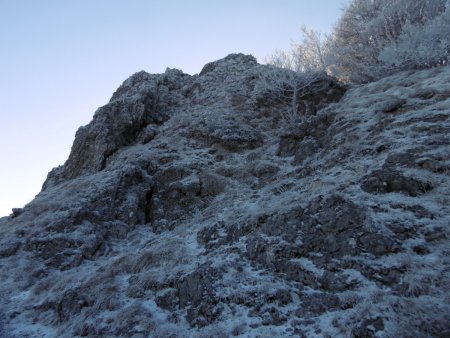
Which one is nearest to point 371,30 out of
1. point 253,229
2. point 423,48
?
point 423,48

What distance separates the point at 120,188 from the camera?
15.7 metres

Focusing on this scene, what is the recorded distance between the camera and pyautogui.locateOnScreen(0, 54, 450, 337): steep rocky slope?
7.38 m

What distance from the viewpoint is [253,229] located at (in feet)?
35.3

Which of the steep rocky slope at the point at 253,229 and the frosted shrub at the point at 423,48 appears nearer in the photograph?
the steep rocky slope at the point at 253,229

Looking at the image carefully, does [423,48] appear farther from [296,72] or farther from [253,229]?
[253,229]

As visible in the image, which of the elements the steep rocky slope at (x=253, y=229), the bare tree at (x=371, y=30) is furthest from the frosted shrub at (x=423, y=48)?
the steep rocky slope at (x=253, y=229)

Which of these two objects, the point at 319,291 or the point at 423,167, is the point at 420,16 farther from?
the point at 319,291

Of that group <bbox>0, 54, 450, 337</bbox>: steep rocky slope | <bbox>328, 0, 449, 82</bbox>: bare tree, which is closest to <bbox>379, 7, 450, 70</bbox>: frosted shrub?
<bbox>328, 0, 449, 82</bbox>: bare tree

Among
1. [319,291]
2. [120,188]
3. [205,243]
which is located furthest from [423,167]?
[120,188]

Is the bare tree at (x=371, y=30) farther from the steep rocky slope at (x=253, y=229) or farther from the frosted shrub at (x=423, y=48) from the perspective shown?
the steep rocky slope at (x=253, y=229)

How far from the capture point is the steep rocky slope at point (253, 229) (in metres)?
7.38

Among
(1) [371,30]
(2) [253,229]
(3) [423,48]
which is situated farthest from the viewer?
(1) [371,30]

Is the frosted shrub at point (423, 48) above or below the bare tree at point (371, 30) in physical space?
below

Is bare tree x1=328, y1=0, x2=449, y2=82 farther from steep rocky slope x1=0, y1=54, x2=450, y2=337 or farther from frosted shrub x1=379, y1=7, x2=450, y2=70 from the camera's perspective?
steep rocky slope x1=0, y1=54, x2=450, y2=337
